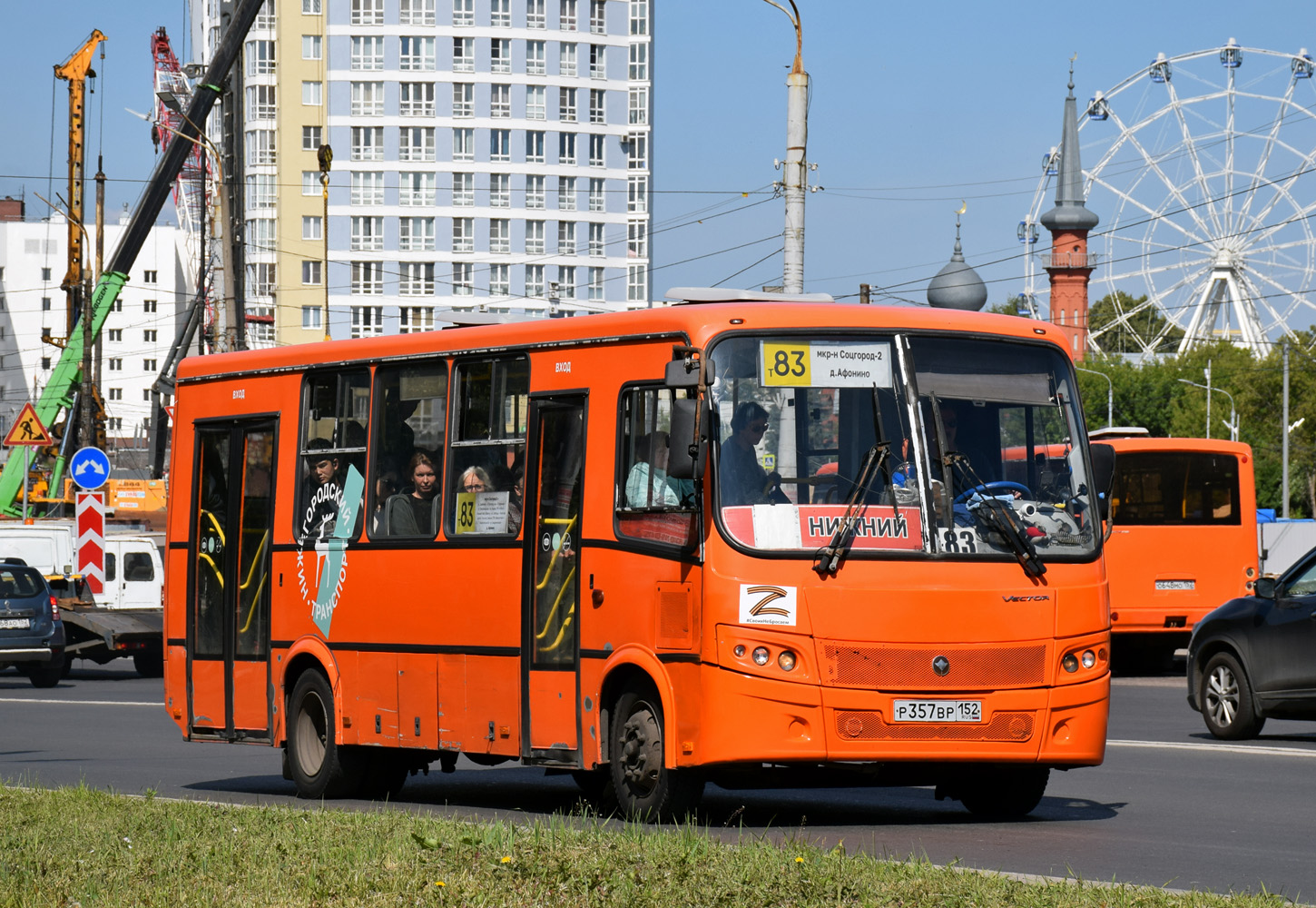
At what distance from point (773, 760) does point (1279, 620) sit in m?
8.41

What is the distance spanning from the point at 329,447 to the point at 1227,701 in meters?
8.45

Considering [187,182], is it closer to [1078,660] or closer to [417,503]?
[417,503]

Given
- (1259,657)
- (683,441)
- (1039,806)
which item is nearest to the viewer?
(683,441)

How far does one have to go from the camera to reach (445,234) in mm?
115812

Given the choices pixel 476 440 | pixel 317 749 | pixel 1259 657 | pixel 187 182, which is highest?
pixel 187 182

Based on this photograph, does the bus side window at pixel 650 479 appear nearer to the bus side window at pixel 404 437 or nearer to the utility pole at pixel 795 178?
the bus side window at pixel 404 437

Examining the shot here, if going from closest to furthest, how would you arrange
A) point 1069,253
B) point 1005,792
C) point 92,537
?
1. point 1005,792
2. point 92,537
3. point 1069,253

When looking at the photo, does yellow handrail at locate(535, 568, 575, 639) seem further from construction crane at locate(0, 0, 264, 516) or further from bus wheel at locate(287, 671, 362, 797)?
construction crane at locate(0, 0, 264, 516)

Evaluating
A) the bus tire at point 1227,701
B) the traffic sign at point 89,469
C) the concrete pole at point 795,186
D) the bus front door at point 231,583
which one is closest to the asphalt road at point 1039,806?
the bus tire at point 1227,701

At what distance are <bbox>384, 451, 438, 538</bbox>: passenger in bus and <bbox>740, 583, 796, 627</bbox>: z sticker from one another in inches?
117

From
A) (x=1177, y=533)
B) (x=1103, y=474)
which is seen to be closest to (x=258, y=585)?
(x=1103, y=474)

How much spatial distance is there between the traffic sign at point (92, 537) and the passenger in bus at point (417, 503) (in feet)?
61.1

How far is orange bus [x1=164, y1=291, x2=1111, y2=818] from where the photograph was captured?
1046 cm

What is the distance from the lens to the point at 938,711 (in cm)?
1054
